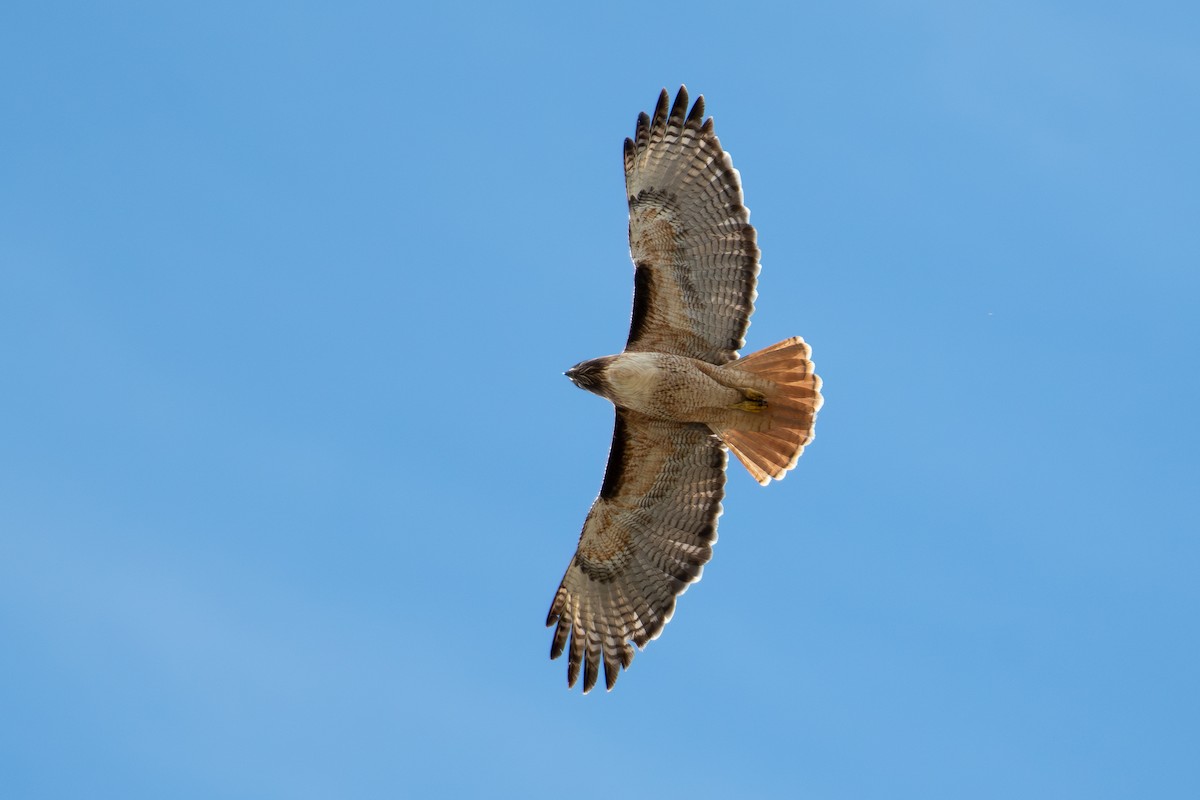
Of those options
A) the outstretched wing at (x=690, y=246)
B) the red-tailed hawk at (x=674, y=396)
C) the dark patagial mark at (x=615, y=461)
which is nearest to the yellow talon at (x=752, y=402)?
the red-tailed hawk at (x=674, y=396)

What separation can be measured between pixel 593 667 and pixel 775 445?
7.66 feet

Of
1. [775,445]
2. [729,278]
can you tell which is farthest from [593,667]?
[729,278]

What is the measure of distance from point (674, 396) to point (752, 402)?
0.59m

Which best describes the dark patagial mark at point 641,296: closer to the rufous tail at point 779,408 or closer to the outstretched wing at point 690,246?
the outstretched wing at point 690,246

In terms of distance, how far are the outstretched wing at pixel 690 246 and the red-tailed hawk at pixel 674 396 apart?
0.01 metres

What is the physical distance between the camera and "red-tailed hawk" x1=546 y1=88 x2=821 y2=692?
1147cm

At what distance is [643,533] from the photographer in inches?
478

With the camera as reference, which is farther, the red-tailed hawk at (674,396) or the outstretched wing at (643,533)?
the outstretched wing at (643,533)

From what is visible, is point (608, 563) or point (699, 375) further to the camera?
point (608, 563)

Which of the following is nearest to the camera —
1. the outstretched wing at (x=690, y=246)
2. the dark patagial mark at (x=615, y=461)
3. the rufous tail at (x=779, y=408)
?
the rufous tail at (x=779, y=408)

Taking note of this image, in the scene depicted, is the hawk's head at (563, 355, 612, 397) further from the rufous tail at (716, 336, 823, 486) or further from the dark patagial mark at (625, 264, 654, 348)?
the rufous tail at (716, 336, 823, 486)

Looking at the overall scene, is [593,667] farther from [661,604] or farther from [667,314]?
[667,314]

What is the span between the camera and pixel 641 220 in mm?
11703

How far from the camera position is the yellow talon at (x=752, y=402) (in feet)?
37.6
